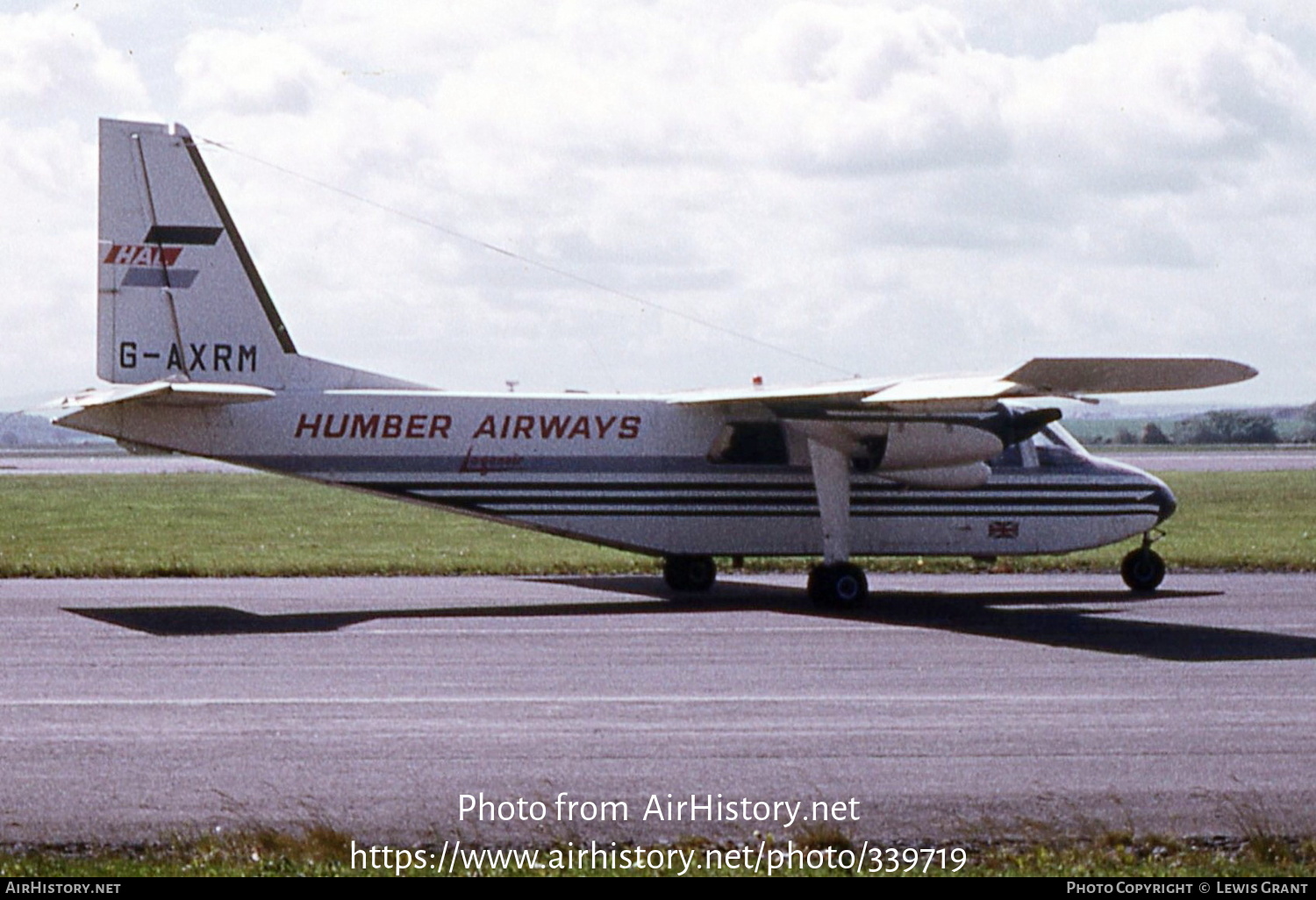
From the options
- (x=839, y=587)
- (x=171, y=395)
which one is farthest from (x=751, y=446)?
(x=171, y=395)

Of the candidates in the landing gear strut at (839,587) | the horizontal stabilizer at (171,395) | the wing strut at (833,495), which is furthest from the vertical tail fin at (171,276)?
the landing gear strut at (839,587)

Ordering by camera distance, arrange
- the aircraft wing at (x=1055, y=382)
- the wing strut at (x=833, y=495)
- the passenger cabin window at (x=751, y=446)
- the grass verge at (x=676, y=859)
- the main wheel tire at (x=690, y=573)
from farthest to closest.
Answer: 1. the main wheel tire at (x=690, y=573)
2. the passenger cabin window at (x=751, y=446)
3. the wing strut at (x=833, y=495)
4. the aircraft wing at (x=1055, y=382)
5. the grass verge at (x=676, y=859)

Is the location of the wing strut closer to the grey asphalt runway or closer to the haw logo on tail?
the grey asphalt runway

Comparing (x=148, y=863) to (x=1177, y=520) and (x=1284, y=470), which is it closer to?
(x=1177, y=520)

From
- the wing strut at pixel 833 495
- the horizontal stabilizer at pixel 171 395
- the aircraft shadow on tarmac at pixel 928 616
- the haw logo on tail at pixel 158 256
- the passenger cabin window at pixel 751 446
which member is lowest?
the aircraft shadow on tarmac at pixel 928 616

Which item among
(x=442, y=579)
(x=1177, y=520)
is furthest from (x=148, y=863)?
(x=1177, y=520)

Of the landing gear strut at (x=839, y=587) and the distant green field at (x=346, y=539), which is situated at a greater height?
the landing gear strut at (x=839, y=587)

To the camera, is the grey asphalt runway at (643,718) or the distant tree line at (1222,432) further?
the distant tree line at (1222,432)

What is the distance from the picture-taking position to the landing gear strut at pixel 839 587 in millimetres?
20875

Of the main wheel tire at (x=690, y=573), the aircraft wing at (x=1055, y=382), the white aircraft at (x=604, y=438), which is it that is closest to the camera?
the aircraft wing at (x=1055, y=382)

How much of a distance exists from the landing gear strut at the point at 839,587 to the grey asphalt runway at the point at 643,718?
363 millimetres

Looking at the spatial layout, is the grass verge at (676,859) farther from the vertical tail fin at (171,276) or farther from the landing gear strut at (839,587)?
the vertical tail fin at (171,276)

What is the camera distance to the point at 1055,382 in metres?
17.5

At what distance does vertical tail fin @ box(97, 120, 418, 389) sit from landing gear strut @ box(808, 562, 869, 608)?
6939 mm
